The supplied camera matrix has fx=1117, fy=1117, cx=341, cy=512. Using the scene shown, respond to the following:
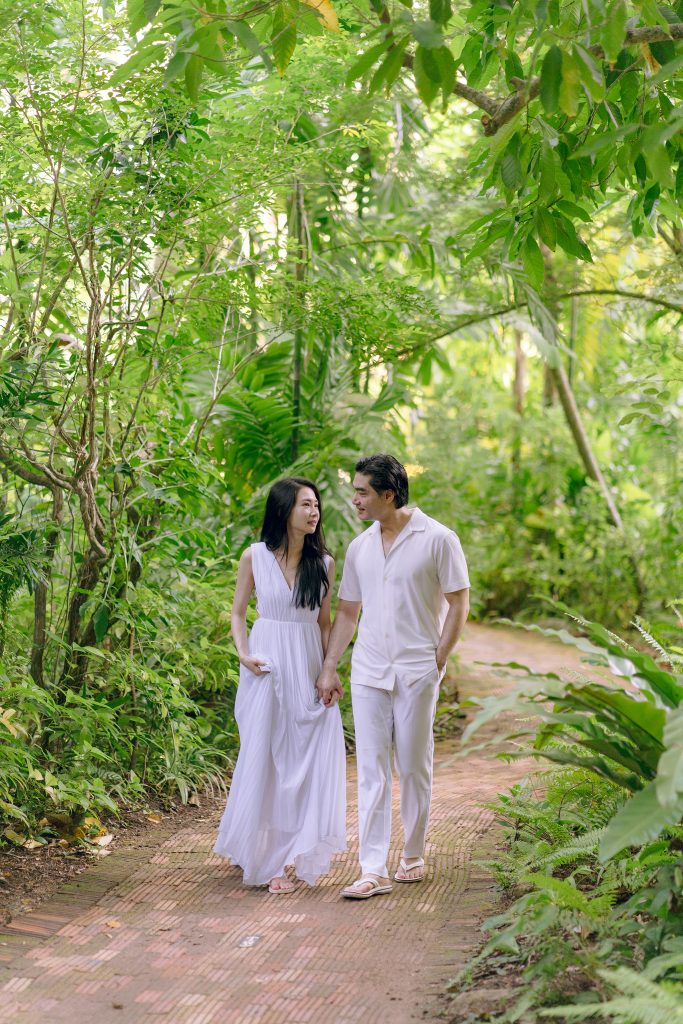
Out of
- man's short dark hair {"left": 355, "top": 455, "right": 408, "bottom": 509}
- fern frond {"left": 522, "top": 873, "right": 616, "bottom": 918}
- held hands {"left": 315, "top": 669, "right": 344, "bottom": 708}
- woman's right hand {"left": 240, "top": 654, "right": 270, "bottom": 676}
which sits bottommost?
fern frond {"left": 522, "top": 873, "right": 616, "bottom": 918}

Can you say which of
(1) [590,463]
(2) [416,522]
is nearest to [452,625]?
(2) [416,522]

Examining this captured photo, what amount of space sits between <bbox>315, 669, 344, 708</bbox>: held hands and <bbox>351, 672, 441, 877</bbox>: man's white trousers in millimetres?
191

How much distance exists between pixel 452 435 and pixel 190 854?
242 inches

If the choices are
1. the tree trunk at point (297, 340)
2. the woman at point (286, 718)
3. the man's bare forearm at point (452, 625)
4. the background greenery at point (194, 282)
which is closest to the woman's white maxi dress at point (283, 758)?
the woman at point (286, 718)

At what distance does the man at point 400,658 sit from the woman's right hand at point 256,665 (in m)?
0.41

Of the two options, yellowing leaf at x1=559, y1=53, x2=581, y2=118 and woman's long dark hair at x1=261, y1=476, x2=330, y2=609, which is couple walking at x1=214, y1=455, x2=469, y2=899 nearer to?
woman's long dark hair at x1=261, y1=476, x2=330, y2=609

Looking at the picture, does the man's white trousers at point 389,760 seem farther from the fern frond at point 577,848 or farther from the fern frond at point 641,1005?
the fern frond at point 641,1005

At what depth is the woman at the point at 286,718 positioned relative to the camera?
4.80 metres

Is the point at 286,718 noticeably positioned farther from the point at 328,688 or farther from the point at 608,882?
the point at 608,882

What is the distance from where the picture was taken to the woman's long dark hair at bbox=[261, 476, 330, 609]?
5023mm

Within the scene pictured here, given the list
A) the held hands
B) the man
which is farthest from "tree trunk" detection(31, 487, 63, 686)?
the man

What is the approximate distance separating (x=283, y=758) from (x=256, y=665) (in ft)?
1.43

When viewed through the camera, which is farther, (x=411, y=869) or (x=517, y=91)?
(x=411, y=869)

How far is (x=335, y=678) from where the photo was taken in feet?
16.3
